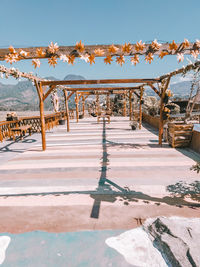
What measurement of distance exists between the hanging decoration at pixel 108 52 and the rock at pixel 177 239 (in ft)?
11.5

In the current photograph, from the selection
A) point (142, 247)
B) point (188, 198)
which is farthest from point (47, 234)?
point (188, 198)

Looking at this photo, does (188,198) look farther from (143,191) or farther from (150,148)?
(150,148)

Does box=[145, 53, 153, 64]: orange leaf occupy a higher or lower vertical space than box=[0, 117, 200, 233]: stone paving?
higher

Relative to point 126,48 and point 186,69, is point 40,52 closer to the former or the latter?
point 126,48

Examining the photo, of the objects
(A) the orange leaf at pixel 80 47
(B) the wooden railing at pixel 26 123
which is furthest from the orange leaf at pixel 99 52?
(B) the wooden railing at pixel 26 123

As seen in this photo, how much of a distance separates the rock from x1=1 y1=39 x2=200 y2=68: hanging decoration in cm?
352

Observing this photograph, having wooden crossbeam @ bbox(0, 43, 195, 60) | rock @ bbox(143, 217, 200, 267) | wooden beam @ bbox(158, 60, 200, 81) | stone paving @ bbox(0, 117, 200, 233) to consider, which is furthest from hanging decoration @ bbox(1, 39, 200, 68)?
rock @ bbox(143, 217, 200, 267)

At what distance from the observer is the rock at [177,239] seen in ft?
6.79

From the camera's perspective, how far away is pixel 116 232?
2707mm

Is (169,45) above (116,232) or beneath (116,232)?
above

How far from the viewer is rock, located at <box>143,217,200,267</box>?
2070mm

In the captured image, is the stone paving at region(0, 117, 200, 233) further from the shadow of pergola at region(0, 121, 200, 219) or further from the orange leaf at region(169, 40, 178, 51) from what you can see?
the orange leaf at region(169, 40, 178, 51)

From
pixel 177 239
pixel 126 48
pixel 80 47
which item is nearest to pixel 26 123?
pixel 80 47

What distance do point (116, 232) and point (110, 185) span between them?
1582 mm
